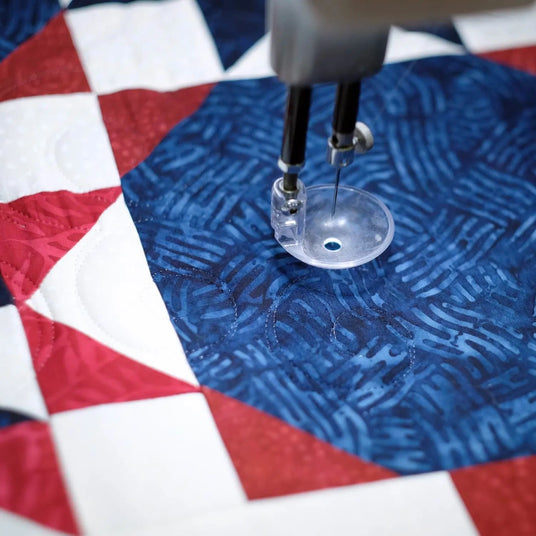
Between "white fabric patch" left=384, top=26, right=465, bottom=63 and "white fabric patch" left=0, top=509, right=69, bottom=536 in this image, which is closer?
"white fabric patch" left=0, top=509, right=69, bottom=536

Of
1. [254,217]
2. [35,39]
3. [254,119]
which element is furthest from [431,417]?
[35,39]

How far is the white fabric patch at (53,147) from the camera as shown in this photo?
0.69m

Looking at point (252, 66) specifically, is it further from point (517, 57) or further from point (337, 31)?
point (337, 31)

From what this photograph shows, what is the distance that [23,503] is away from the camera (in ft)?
1.62

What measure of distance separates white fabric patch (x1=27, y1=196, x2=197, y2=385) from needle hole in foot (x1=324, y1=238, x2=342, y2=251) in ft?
0.46

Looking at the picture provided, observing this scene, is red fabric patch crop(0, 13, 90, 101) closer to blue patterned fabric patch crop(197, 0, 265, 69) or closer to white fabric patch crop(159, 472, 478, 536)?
blue patterned fabric patch crop(197, 0, 265, 69)

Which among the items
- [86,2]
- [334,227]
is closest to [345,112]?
[334,227]

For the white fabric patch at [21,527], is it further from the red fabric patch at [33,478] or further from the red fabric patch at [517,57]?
the red fabric patch at [517,57]

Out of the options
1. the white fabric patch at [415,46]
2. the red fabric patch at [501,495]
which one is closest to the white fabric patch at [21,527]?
the red fabric patch at [501,495]

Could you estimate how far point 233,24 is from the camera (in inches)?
34.1

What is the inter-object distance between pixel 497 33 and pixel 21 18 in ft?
1.70

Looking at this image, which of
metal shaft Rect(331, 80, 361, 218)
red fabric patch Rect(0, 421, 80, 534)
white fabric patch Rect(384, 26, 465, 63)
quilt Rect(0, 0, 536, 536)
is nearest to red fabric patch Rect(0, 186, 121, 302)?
quilt Rect(0, 0, 536, 536)

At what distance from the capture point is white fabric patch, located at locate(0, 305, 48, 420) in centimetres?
54

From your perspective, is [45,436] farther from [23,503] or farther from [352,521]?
[352,521]
